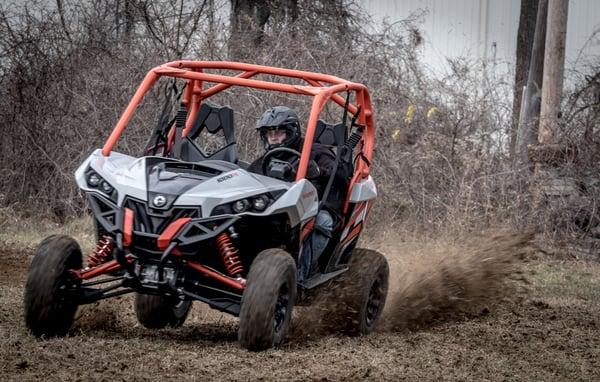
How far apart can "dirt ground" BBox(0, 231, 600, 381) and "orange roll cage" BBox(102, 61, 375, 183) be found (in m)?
1.17

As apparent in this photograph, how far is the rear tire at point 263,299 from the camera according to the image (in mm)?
6691

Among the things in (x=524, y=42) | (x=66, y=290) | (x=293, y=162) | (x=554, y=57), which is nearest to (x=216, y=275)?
(x=66, y=290)

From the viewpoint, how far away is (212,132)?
880 cm

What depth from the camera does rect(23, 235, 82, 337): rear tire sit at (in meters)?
6.91

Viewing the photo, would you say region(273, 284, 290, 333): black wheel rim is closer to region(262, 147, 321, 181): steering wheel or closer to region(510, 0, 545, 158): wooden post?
region(262, 147, 321, 181): steering wheel

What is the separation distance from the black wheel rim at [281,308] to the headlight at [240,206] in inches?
20.4

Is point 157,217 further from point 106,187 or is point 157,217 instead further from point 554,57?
point 554,57

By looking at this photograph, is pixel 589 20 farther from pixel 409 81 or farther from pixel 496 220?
pixel 496 220

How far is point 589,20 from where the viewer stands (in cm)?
2128

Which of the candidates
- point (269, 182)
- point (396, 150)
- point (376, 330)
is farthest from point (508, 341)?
point (396, 150)

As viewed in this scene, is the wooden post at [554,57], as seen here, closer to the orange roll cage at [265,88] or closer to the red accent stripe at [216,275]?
the orange roll cage at [265,88]

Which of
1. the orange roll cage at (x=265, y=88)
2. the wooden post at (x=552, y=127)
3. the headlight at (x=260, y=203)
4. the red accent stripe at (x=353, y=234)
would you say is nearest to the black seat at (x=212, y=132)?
the orange roll cage at (x=265, y=88)

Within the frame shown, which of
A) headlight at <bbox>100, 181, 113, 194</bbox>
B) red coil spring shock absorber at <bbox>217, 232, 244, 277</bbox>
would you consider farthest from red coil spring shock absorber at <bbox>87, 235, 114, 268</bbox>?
red coil spring shock absorber at <bbox>217, 232, 244, 277</bbox>

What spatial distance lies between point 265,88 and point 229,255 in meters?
1.32
